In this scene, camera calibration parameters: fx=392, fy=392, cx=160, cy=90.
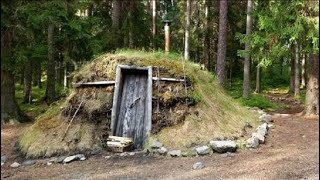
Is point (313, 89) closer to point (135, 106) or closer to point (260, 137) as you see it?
point (260, 137)

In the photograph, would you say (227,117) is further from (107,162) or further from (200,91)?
(107,162)

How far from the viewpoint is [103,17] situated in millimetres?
20672

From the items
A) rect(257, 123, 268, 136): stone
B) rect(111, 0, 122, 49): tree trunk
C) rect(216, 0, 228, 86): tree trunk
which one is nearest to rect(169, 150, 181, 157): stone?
rect(257, 123, 268, 136): stone

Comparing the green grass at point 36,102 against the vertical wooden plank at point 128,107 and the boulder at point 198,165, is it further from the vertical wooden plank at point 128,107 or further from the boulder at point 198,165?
the boulder at point 198,165

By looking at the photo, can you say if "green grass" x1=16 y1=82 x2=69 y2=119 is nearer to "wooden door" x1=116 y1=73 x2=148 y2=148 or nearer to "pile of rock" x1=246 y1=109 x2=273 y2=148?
"wooden door" x1=116 y1=73 x2=148 y2=148

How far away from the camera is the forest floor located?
7180 mm

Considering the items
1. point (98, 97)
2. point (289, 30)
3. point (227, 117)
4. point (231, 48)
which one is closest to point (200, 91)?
point (227, 117)

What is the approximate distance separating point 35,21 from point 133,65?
9.37 feet

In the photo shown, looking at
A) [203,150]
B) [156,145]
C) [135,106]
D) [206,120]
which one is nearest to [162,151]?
[156,145]

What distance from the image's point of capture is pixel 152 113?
10.1m

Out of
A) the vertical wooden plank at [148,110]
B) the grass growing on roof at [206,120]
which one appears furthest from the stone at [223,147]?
the vertical wooden plank at [148,110]

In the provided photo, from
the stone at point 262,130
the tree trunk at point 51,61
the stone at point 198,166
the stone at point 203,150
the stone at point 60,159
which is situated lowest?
the stone at point 60,159

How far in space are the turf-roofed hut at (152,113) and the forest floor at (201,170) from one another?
2.35 ft

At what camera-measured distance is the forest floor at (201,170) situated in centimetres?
718
